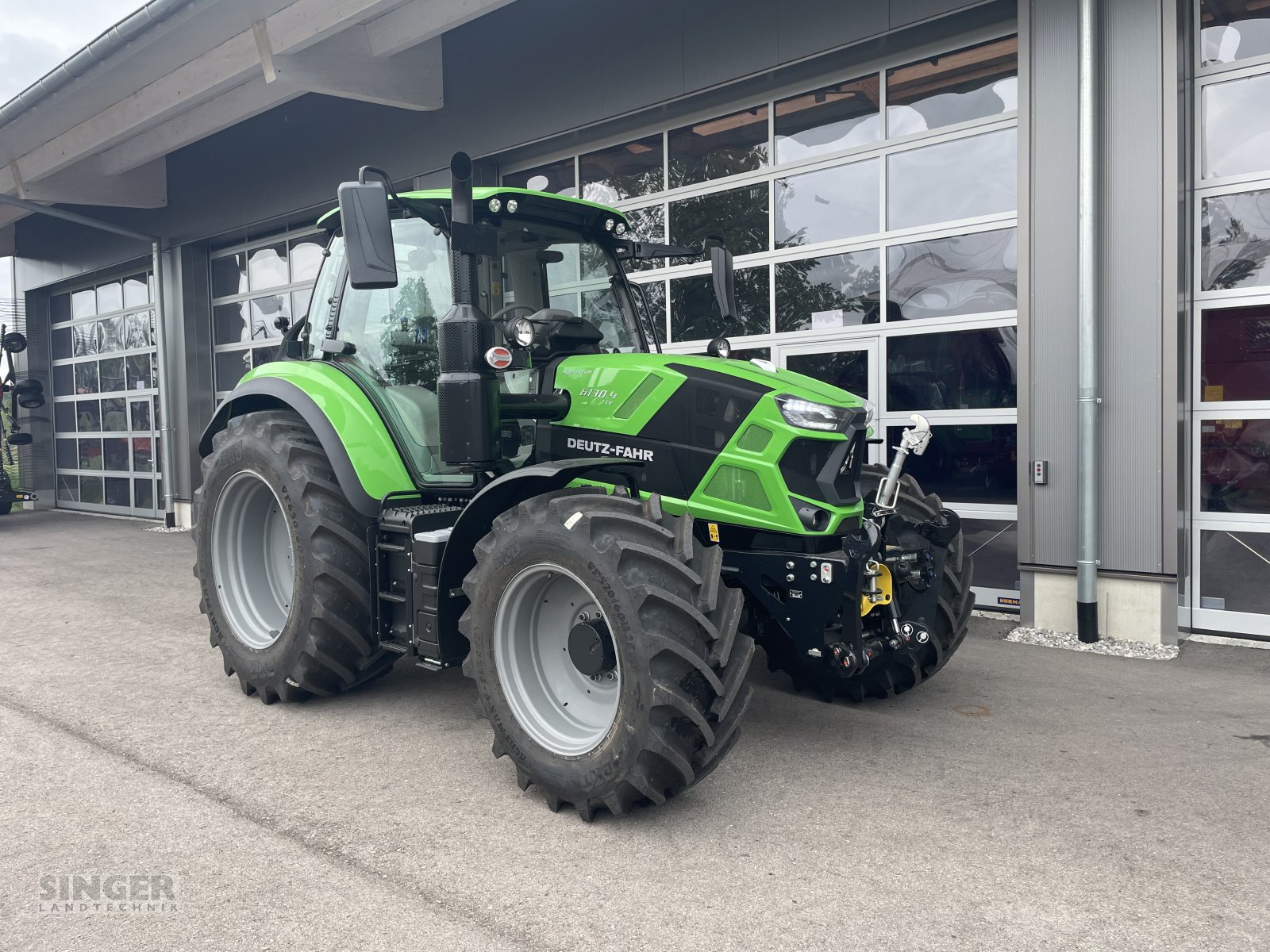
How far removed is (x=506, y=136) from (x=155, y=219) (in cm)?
788

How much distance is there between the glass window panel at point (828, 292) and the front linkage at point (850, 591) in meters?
3.78

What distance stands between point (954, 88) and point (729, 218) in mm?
2153

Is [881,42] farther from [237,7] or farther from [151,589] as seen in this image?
[151,589]

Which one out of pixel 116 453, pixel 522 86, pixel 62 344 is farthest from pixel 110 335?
pixel 522 86

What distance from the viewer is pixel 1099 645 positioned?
20.3 ft

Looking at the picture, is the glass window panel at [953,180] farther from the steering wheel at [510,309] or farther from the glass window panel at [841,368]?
the steering wheel at [510,309]

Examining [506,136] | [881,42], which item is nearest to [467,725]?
[881,42]

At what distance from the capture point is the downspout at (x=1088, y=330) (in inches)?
242

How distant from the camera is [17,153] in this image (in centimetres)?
1335

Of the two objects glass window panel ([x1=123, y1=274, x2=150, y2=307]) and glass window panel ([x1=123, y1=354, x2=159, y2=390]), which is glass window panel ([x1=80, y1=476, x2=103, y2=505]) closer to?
glass window panel ([x1=123, y1=354, x2=159, y2=390])

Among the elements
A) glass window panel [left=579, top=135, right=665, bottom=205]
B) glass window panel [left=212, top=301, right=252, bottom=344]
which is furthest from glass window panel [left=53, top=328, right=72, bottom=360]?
glass window panel [left=579, top=135, right=665, bottom=205]

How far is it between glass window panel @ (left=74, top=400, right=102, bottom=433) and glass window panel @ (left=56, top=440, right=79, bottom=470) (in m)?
0.42

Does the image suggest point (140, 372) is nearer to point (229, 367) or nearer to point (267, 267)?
point (229, 367)

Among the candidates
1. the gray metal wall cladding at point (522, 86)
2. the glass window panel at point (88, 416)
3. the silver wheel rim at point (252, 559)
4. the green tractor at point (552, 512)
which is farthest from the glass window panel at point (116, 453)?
the silver wheel rim at point (252, 559)
